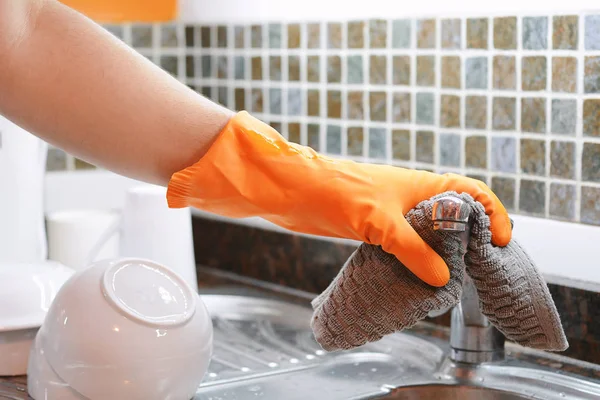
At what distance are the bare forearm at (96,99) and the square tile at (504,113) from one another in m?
0.45

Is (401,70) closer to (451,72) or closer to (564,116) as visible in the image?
(451,72)

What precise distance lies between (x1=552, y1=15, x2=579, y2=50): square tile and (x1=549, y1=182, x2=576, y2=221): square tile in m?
0.16

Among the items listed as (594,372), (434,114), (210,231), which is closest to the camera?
(594,372)

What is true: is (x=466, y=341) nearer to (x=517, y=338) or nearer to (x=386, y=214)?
(x=517, y=338)

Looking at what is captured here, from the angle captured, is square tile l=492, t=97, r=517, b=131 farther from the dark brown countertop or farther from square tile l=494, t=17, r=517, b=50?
the dark brown countertop

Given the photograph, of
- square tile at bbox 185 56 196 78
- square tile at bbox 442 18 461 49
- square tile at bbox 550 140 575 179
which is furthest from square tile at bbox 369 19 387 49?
square tile at bbox 185 56 196 78

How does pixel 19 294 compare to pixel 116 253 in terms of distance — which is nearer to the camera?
pixel 19 294

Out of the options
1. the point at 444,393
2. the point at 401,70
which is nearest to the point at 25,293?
the point at 444,393

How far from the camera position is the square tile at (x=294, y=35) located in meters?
1.48

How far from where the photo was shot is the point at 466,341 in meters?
1.10

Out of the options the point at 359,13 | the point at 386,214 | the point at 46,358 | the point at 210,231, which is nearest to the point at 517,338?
the point at 386,214

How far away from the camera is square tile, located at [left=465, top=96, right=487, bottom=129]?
1226 millimetres

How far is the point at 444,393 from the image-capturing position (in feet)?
3.45

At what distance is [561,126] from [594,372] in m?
0.28
